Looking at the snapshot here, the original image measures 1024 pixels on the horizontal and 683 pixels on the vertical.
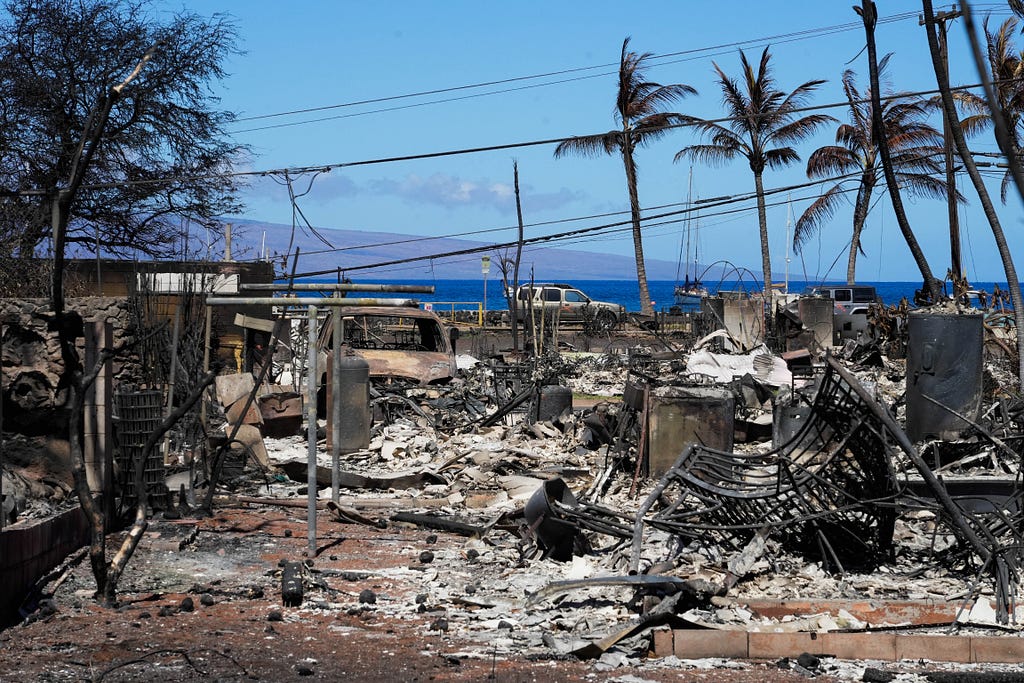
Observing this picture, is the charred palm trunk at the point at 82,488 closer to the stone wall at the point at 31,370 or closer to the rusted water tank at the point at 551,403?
the stone wall at the point at 31,370

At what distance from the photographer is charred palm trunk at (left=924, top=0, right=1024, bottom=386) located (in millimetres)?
15625

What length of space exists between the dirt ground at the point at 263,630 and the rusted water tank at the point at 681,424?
3.72 metres

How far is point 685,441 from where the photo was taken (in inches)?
473

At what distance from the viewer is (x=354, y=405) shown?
13.9m

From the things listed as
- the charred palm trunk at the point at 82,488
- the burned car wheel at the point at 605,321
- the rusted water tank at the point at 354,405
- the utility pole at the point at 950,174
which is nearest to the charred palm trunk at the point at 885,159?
the utility pole at the point at 950,174

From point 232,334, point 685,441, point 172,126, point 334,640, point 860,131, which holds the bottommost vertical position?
point 334,640

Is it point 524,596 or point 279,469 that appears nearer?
point 524,596

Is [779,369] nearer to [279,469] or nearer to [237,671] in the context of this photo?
[279,469]

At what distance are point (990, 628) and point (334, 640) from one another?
13.0 ft

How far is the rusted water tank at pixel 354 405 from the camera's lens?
1363 centimetres

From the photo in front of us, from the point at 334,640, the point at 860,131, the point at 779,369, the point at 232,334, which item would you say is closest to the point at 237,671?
the point at 334,640

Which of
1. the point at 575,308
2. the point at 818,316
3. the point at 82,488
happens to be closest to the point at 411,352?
the point at 82,488

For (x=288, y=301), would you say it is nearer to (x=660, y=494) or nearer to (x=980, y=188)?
(x=660, y=494)

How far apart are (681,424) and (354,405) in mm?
4302
